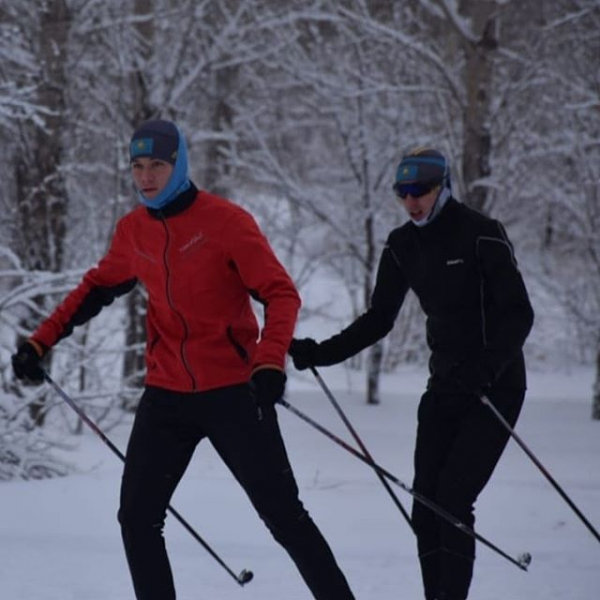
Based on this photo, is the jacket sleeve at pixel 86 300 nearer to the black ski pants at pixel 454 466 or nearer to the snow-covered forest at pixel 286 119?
the black ski pants at pixel 454 466

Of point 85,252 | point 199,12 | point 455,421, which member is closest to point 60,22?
point 199,12

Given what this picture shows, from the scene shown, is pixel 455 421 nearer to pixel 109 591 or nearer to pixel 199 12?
pixel 109 591

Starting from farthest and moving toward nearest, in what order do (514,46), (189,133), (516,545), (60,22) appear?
(514,46) → (189,133) → (60,22) → (516,545)

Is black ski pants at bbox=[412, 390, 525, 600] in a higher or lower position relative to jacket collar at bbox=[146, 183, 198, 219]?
lower

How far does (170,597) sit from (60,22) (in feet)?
22.2

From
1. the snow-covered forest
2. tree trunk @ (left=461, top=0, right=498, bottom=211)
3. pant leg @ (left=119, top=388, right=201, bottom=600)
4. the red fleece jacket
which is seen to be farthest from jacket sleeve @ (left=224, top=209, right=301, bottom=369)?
tree trunk @ (left=461, top=0, right=498, bottom=211)

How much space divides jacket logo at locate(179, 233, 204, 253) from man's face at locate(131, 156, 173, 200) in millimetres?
185

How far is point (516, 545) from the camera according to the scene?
5.27 m

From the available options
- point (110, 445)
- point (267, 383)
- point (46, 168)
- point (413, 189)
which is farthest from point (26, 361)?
point (46, 168)

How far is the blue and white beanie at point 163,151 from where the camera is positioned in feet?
11.1

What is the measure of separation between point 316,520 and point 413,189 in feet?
8.28

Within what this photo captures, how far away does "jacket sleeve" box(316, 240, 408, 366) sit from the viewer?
13.2ft

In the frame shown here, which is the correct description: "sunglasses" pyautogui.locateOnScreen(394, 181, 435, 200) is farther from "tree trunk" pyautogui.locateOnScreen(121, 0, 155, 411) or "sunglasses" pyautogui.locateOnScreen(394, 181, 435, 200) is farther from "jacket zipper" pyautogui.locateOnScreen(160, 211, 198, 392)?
"tree trunk" pyautogui.locateOnScreen(121, 0, 155, 411)

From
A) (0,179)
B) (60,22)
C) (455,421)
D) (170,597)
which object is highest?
(60,22)
